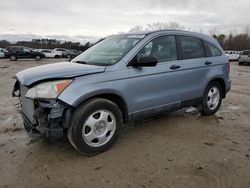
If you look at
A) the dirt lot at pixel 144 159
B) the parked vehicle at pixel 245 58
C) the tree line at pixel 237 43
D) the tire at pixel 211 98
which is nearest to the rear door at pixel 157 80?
the dirt lot at pixel 144 159

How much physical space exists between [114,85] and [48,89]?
928 mm

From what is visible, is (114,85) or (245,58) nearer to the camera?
(114,85)

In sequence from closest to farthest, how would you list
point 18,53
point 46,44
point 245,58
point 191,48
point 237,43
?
point 191,48, point 245,58, point 18,53, point 46,44, point 237,43

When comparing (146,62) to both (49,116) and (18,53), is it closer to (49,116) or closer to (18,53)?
(49,116)

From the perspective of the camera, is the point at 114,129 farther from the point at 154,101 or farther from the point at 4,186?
the point at 4,186

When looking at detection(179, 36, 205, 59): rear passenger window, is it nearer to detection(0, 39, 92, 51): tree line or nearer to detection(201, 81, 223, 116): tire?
detection(201, 81, 223, 116): tire

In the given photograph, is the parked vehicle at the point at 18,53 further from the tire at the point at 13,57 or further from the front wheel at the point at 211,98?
the front wheel at the point at 211,98

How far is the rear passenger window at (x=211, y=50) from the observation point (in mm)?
5387

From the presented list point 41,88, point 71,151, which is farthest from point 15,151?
point 41,88

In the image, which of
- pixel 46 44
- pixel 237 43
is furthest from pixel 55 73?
pixel 237 43

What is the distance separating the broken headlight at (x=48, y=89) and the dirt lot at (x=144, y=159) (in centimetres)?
92

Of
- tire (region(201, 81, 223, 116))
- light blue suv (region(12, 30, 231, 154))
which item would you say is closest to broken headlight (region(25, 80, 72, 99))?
light blue suv (region(12, 30, 231, 154))

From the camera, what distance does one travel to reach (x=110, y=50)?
4.38 metres

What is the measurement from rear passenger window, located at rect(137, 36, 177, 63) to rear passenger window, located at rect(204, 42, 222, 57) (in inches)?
42.4
